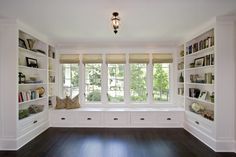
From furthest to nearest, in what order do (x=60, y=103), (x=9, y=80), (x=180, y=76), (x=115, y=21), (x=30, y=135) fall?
(x=180, y=76) → (x=60, y=103) → (x=30, y=135) → (x=9, y=80) → (x=115, y=21)

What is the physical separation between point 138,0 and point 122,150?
2715 mm

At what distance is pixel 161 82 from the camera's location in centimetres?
571

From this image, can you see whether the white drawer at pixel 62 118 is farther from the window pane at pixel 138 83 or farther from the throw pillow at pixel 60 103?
the window pane at pixel 138 83

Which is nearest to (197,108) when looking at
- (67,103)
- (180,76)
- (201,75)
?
(201,75)

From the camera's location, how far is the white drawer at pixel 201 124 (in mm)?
3709

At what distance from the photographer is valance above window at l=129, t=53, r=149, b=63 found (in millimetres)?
5602

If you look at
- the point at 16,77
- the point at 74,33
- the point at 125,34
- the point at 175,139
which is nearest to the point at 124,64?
the point at 125,34

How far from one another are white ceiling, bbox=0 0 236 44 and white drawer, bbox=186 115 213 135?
212 cm

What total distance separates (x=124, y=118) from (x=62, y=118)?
1801 mm

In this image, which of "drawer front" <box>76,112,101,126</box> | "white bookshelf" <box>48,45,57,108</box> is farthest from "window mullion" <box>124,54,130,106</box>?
"white bookshelf" <box>48,45,57,108</box>

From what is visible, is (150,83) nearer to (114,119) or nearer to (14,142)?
(114,119)

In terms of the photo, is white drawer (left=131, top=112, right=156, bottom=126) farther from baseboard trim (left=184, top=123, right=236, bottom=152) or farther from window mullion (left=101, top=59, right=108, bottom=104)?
baseboard trim (left=184, top=123, right=236, bottom=152)

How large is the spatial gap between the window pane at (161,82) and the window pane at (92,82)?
1811 millimetres

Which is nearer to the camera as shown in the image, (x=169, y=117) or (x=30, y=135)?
(x=30, y=135)
